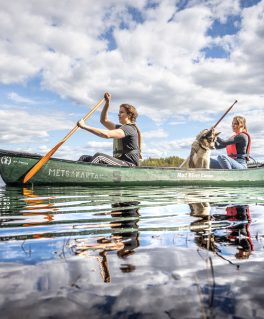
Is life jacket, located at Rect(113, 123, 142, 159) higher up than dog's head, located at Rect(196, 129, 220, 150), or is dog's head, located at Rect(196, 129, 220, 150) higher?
dog's head, located at Rect(196, 129, 220, 150)

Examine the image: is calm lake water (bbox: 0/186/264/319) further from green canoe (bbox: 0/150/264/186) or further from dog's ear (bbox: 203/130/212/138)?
dog's ear (bbox: 203/130/212/138)

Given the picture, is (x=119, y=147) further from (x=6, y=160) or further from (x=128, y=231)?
(x=128, y=231)

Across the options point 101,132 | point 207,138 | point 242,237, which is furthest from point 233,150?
point 242,237

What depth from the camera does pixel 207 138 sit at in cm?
1030

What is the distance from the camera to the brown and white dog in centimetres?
1028

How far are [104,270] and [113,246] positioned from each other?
1.64 feet

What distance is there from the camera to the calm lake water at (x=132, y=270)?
3.96ft

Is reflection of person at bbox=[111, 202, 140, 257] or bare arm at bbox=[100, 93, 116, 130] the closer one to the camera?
reflection of person at bbox=[111, 202, 140, 257]

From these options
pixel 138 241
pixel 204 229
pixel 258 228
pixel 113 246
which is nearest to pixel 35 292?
pixel 113 246

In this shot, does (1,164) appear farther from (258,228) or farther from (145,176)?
(258,228)

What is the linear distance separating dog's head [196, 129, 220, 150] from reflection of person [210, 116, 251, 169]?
280 mm

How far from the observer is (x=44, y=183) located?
29.3 ft

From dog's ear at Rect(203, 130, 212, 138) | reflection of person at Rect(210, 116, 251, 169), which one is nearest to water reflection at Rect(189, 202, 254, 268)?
dog's ear at Rect(203, 130, 212, 138)

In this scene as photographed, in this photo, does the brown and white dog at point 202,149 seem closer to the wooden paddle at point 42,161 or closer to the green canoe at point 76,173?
the green canoe at point 76,173
